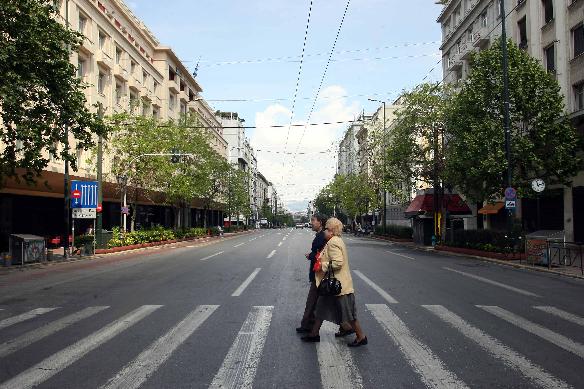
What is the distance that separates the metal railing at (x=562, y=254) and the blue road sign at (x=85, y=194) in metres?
20.0

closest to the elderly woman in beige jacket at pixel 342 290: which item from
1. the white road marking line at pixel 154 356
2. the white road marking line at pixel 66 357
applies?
the white road marking line at pixel 154 356

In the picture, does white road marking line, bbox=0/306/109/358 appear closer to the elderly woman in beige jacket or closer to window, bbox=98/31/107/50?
the elderly woman in beige jacket

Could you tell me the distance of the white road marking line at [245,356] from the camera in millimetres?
5082

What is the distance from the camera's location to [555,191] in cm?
2720

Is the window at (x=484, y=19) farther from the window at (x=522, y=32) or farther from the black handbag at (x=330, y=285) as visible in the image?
the black handbag at (x=330, y=285)

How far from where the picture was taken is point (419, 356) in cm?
602

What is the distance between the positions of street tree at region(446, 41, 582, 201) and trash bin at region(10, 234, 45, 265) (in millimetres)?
19999

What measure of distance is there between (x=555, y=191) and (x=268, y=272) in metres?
18.5

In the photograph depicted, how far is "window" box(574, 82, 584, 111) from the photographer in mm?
26016

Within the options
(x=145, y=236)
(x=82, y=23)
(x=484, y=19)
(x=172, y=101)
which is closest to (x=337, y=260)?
(x=145, y=236)

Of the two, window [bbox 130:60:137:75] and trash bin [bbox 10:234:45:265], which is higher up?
window [bbox 130:60:137:75]

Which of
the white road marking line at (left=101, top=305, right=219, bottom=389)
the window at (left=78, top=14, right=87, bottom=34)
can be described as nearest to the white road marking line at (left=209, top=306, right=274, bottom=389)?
the white road marking line at (left=101, top=305, right=219, bottom=389)

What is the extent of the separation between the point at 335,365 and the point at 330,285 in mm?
1044

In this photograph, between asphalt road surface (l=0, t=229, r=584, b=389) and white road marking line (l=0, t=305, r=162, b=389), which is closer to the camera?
white road marking line (l=0, t=305, r=162, b=389)
